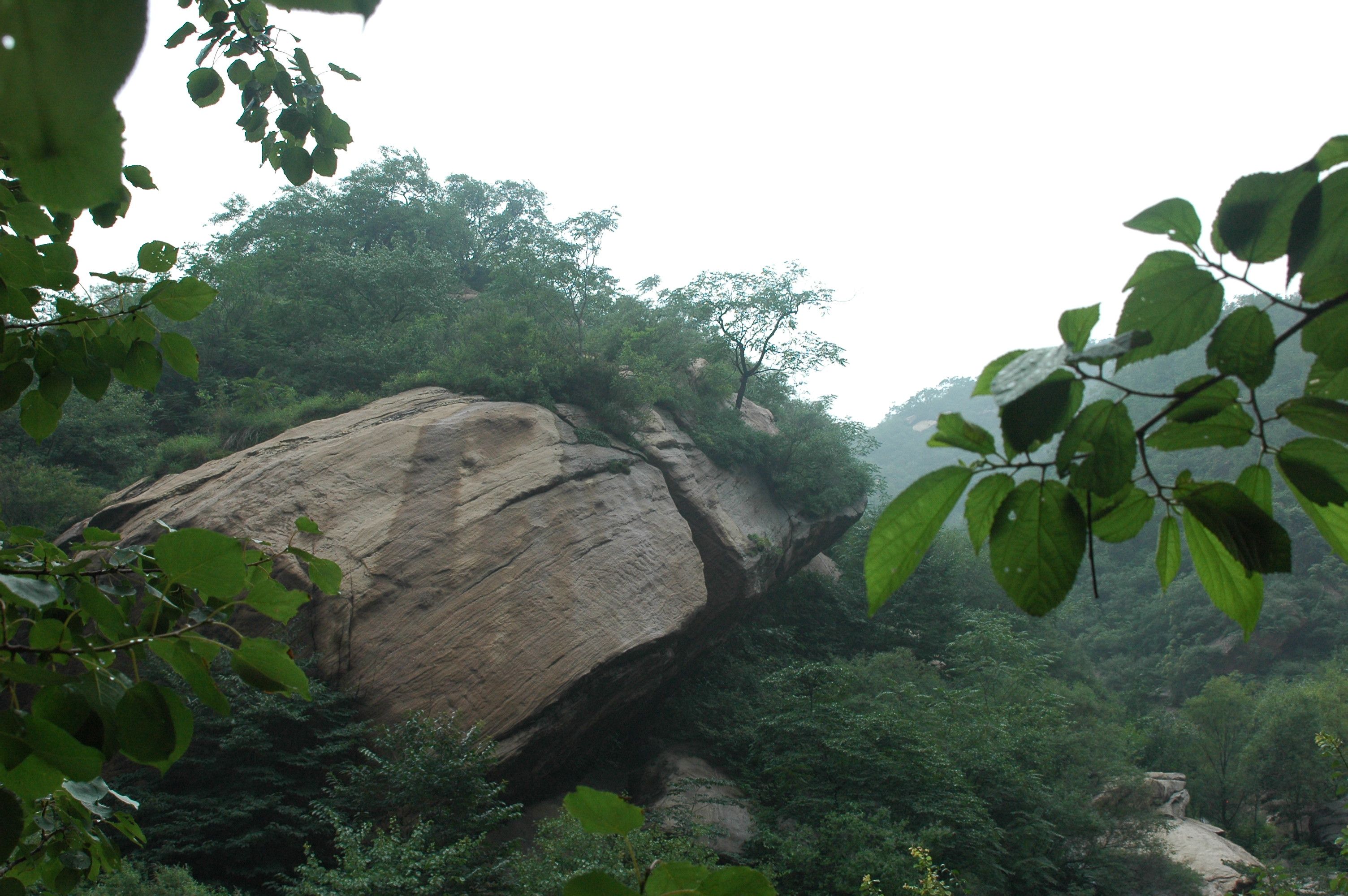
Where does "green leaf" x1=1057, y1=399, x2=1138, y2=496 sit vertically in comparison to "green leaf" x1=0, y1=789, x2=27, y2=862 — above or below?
above

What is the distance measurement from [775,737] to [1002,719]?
11.0 ft

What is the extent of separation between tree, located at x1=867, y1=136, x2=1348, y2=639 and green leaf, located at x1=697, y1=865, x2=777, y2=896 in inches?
8.4

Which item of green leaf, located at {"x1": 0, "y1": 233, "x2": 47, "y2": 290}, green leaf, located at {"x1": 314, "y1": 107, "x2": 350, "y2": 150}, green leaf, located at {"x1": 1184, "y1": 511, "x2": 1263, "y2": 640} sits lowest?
green leaf, located at {"x1": 1184, "y1": 511, "x2": 1263, "y2": 640}

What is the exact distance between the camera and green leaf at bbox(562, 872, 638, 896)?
17.5 inches

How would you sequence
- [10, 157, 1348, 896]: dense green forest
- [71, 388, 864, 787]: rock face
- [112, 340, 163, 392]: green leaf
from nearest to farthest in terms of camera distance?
[112, 340, 163, 392]: green leaf → [10, 157, 1348, 896]: dense green forest → [71, 388, 864, 787]: rock face

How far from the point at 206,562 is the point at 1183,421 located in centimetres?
77

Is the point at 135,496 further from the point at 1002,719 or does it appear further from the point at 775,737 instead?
the point at 1002,719

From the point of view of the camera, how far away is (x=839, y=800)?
303 inches

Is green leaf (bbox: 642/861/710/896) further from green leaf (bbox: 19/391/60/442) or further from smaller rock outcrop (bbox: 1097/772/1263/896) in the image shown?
smaller rock outcrop (bbox: 1097/772/1263/896)

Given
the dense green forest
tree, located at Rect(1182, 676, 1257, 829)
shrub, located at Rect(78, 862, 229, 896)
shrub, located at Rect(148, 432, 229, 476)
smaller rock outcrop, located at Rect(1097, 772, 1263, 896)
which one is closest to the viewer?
shrub, located at Rect(78, 862, 229, 896)

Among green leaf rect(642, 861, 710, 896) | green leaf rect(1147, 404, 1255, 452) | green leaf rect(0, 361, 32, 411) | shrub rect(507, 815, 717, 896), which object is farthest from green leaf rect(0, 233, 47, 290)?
shrub rect(507, 815, 717, 896)

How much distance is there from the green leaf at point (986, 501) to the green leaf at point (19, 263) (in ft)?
4.10

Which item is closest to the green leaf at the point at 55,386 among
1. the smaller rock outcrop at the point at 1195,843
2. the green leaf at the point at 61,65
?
the green leaf at the point at 61,65

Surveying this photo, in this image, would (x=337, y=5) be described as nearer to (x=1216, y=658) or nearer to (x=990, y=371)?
(x=990, y=371)
